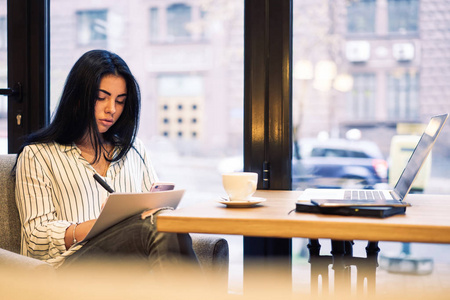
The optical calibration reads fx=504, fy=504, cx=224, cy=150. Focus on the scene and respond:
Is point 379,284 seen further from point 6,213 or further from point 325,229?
point 6,213

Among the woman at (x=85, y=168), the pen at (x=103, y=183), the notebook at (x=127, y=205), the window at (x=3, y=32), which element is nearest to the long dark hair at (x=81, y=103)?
the woman at (x=85, y=168)

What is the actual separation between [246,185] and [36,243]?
67 centimetres

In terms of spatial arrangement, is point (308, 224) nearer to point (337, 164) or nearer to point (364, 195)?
point (364, 195)

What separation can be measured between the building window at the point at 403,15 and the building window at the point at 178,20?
0.79m

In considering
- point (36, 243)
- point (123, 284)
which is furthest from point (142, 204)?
point (36, 243)

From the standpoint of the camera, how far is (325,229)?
1.01m

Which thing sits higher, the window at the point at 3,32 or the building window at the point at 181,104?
the window at the point at 3,32

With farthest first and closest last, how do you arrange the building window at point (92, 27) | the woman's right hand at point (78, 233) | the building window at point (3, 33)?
the building window at point (3, 33) → the building window at point (92, 27) → the woman's right hand at point (78, 233)

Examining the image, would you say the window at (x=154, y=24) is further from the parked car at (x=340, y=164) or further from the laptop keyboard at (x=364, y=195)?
the laptop keyboard at (x=364, y=195)

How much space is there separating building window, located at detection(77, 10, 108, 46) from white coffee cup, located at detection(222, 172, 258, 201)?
1180mm

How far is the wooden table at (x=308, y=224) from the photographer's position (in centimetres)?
98

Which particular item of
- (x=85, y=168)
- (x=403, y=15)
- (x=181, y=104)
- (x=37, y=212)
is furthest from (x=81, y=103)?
(x=403, y=15)

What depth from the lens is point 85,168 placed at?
1.67 metres

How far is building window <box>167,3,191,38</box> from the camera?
6.81 feet
